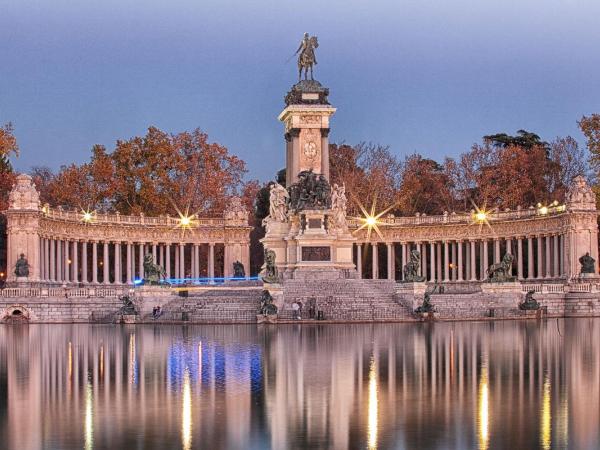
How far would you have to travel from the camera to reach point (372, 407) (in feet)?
72.1

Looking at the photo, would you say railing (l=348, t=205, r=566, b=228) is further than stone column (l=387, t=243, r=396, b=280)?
No

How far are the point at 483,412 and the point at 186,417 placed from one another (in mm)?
5310

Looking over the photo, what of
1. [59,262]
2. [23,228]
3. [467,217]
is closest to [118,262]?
[59,262]

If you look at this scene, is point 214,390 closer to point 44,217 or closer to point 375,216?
point 44,217

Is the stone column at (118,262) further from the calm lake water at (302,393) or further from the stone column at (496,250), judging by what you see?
the calm lake water at (302,393)

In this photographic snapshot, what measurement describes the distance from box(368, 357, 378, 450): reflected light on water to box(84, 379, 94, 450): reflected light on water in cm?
433

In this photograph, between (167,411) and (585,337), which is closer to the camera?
(167,411)

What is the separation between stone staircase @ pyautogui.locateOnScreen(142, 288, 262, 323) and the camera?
57.7 metres

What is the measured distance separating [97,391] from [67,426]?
4.75 meters

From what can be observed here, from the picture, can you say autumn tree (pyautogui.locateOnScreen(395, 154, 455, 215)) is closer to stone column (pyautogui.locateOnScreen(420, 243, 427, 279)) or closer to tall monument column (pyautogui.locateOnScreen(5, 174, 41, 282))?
stone column (pyautogui.locateOnScreen(420, 243, 427, 279))

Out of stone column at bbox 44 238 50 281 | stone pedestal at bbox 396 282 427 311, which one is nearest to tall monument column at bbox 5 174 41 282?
stone column at bbox 44 238 50 281

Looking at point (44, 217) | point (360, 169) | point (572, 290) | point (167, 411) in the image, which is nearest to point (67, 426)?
point (167, 411)

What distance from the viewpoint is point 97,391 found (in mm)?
24641

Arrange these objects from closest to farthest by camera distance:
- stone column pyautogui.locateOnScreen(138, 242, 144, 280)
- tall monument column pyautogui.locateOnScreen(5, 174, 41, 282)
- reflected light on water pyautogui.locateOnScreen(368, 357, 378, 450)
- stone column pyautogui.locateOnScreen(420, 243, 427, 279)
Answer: reflected light on water pyautogui.locateOnScreen(368, 357, 378, 450) → tall monument column pyautogui.locateOnScreen(5, 174, 41, 282) → stone column pyautogui.locateOnScreen(138, 242, 144, 280) → stone column pyautogui.locateOnScreen(420, 243, 427, 279)
